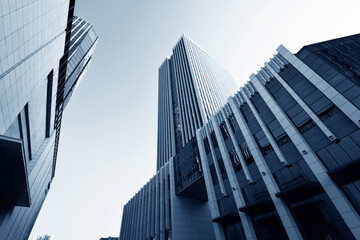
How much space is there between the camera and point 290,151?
18.3 meters

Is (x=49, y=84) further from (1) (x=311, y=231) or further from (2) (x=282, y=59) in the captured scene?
(1) (x=311, y=231)

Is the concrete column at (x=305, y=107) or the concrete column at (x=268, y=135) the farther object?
the concrete column at (x=268, y=135)

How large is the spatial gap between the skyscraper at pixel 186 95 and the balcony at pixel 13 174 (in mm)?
45800

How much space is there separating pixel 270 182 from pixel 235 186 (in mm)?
5170

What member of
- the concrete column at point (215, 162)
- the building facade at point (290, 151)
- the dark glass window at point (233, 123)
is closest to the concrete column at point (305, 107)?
the building facade at point (290, 151)

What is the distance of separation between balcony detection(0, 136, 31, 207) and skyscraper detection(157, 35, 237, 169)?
4580cm

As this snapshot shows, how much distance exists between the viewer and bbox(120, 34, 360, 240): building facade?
567 inches

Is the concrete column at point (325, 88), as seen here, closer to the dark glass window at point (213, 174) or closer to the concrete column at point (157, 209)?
the dark glass window at point (213, 174)

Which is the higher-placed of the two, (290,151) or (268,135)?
(268,135)

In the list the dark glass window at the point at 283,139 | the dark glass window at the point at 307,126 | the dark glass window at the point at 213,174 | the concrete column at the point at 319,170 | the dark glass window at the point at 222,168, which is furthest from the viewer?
the dark glass window at the point at 213,174

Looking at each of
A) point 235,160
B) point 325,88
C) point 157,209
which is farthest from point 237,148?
point 157,209

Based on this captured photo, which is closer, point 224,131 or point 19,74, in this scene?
point 19,74

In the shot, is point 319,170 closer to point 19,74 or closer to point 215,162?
point 215,162

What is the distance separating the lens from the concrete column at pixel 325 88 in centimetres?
1453
